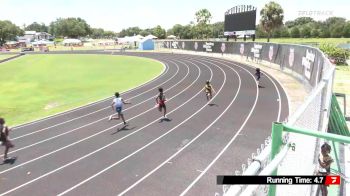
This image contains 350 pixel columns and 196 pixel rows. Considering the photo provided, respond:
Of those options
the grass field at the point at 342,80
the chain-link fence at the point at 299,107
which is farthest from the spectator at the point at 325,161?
the grass field at the point at 342,80

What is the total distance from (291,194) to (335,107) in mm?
8244

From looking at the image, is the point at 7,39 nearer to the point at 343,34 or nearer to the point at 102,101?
the point at 343,34

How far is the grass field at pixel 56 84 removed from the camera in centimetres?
2425

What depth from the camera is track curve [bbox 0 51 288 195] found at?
11242 millimetres

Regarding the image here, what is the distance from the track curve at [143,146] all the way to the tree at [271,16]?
49842 mm

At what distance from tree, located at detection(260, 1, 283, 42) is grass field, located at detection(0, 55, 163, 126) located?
35666 millimetres

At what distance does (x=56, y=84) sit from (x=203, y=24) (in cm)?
9084

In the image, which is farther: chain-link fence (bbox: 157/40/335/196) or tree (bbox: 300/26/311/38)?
tree (bbox: 300/26/311/38)

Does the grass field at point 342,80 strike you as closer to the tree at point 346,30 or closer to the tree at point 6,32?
the tree at point 346,30

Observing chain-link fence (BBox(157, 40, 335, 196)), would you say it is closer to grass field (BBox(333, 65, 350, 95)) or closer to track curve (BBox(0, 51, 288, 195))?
track curve (BBox(0, 51, 288, 195))

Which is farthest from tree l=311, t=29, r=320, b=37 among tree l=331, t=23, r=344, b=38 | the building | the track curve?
the track curve

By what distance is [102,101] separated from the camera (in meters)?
24.8

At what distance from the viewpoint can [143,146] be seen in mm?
14633

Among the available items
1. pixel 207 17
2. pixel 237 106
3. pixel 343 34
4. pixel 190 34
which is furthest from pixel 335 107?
pixel 190 34
